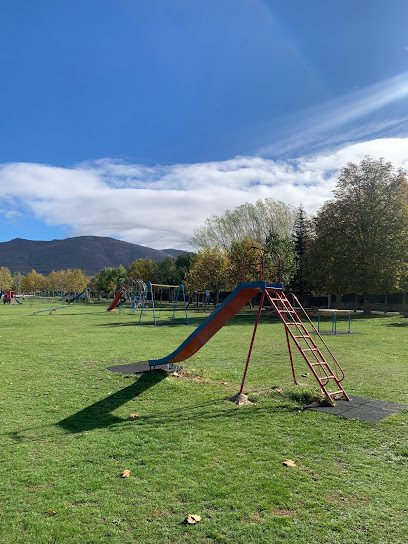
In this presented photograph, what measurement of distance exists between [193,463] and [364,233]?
30724mm

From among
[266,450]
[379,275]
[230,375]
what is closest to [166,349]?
[230,375]

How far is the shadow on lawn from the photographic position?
5.88m

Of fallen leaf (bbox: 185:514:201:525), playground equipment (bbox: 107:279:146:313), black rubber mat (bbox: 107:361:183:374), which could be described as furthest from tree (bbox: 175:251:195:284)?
fallen leaf (bbox: 185:514:201:525)

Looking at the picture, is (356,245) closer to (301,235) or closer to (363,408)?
(301,235)

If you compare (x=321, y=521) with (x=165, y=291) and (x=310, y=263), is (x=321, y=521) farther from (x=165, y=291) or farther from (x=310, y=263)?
(x=165, y=291)

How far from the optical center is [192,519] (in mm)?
3447

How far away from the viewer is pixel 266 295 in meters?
7.55

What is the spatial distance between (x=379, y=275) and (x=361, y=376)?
76.7ft

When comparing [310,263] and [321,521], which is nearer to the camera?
[321,521]

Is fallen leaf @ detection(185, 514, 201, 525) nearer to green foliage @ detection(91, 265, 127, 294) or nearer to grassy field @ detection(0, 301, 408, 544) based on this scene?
grassy field @ detection(0, 301, 408, 544)

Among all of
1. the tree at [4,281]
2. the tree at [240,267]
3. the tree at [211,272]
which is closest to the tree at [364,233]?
the tree at [240,267]

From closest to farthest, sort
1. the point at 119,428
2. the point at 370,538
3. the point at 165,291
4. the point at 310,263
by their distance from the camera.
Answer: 1. the point at 370,538
2. the point at 119,428
3. the point at 310,263
4. the point at 165,291

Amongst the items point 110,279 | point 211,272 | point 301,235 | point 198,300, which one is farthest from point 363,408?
point 110,279

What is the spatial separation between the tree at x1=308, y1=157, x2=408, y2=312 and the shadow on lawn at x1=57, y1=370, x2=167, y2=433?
26.3 metres
